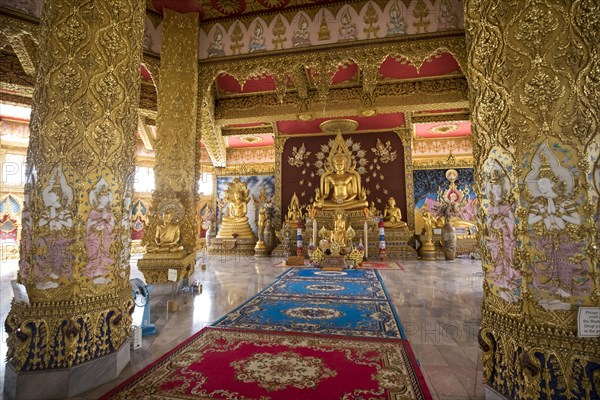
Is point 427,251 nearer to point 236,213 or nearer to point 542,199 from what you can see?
point 236,213

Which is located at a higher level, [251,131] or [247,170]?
[251,131]

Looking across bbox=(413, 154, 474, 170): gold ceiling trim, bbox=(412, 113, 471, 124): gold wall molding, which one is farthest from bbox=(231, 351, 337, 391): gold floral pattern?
bbox=(413, 154, 474, 170): gold ceiling trim

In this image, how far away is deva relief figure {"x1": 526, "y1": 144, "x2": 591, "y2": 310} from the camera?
1544 mm

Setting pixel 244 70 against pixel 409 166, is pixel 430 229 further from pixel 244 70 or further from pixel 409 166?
pixel 244 70

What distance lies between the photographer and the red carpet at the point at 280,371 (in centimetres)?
188

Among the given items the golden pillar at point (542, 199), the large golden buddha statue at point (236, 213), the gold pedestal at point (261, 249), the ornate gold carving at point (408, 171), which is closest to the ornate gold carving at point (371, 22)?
the golden pillar at point (542, 199)

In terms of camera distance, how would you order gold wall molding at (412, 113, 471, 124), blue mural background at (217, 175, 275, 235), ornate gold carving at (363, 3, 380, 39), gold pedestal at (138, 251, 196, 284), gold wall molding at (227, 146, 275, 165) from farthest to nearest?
gold wall molding at (227, 146, 275, 165), blue mural background at (217, 175, 275, 235), gold wall molding at (412, 113, 471, 124), ornate gold carving at (363, 3, 380, 39), gold pedestal at (138, 251, 196, 284)

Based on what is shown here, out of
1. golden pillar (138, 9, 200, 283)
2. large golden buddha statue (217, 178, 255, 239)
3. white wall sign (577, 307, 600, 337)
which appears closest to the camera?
white wall sign (577, 307, 600, 337)

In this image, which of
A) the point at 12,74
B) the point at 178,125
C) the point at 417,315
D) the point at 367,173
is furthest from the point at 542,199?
the point at 367,173

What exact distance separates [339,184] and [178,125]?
6.99m

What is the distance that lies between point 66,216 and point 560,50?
3.40 metres

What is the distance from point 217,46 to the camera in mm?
6164

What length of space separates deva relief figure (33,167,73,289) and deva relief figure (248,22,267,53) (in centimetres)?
497

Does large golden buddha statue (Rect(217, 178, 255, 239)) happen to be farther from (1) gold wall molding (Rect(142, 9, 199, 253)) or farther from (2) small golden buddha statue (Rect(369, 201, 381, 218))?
(1) gold wall molding (Rect(142, 9, 199, 253))
